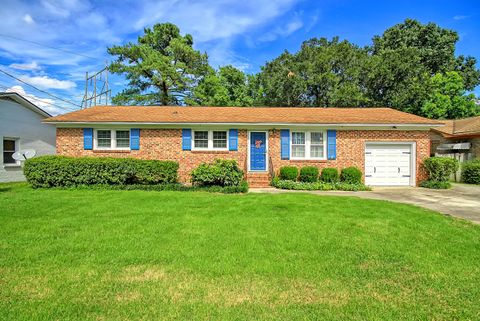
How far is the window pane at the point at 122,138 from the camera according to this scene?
13.4 metres

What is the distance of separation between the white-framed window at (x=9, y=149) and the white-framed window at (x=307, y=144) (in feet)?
51.8

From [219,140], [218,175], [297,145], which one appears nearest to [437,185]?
[297,145]

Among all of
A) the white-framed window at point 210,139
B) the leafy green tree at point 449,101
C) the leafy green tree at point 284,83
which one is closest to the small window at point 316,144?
the white-framed window at point 210,139

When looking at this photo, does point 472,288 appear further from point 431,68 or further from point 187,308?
point 431,68

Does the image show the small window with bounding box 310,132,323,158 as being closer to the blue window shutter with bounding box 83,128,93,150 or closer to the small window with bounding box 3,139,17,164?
the blue window shutter with bounding box 83,128,93,150

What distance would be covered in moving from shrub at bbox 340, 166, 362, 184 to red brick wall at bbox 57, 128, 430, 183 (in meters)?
0.60

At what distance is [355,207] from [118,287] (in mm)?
6552

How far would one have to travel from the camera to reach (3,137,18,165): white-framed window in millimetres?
14594

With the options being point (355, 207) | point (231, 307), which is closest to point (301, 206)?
point (355, 207)

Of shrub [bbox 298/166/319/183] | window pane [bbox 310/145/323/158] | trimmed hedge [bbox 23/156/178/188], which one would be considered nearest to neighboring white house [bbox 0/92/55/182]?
trimmed hedge [bbox 23/156/178/188]

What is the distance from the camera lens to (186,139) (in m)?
13.2

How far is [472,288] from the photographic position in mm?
3174

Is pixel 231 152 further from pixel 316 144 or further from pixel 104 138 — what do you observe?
pixel 104 138

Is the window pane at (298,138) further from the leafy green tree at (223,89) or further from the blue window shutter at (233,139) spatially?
the leafy green tree at (223,89)
